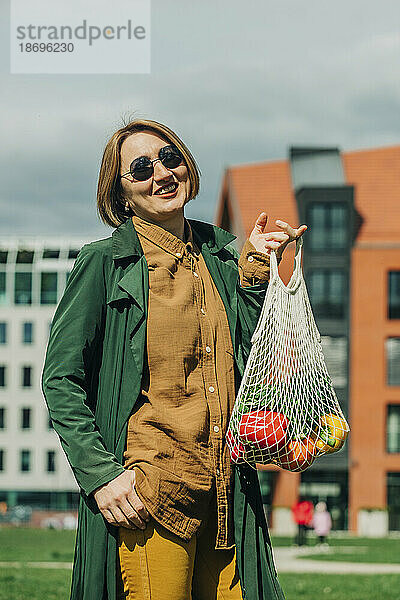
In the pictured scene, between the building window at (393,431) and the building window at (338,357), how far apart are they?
2.44 meters

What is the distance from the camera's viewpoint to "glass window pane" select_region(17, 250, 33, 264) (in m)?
68.2

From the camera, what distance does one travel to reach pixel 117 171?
3.01 meters

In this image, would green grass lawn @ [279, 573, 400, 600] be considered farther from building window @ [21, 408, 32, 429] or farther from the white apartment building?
building window @ [21, 408, 32, 429]

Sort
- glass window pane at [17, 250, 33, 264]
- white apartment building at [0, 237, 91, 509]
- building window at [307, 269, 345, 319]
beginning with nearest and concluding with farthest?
building window at [307, 269, 345, 319] → glass window pane at [17, 250, 33, 264] → white apartment building at [0, 237, 91, 509]

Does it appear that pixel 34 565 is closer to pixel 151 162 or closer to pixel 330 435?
pixel 330 435

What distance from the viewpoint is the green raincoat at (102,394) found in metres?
2.76

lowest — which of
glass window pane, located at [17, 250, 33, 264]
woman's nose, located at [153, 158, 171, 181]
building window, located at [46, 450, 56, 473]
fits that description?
building window, located at [46, 450, 56, 473]

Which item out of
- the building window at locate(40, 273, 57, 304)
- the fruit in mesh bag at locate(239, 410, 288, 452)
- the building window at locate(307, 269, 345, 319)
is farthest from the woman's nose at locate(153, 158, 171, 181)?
the building window at locate(40, 273, 57, 304)

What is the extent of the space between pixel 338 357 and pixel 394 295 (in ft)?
11.9

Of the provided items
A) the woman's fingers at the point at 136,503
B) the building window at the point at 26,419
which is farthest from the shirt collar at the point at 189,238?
the building window at the point at 26,419

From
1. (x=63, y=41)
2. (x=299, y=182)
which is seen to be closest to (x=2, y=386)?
(x=299, y=182)

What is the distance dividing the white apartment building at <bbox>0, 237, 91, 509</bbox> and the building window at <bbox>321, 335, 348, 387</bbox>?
2267cm

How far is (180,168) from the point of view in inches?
117

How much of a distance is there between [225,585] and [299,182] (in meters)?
48.4
